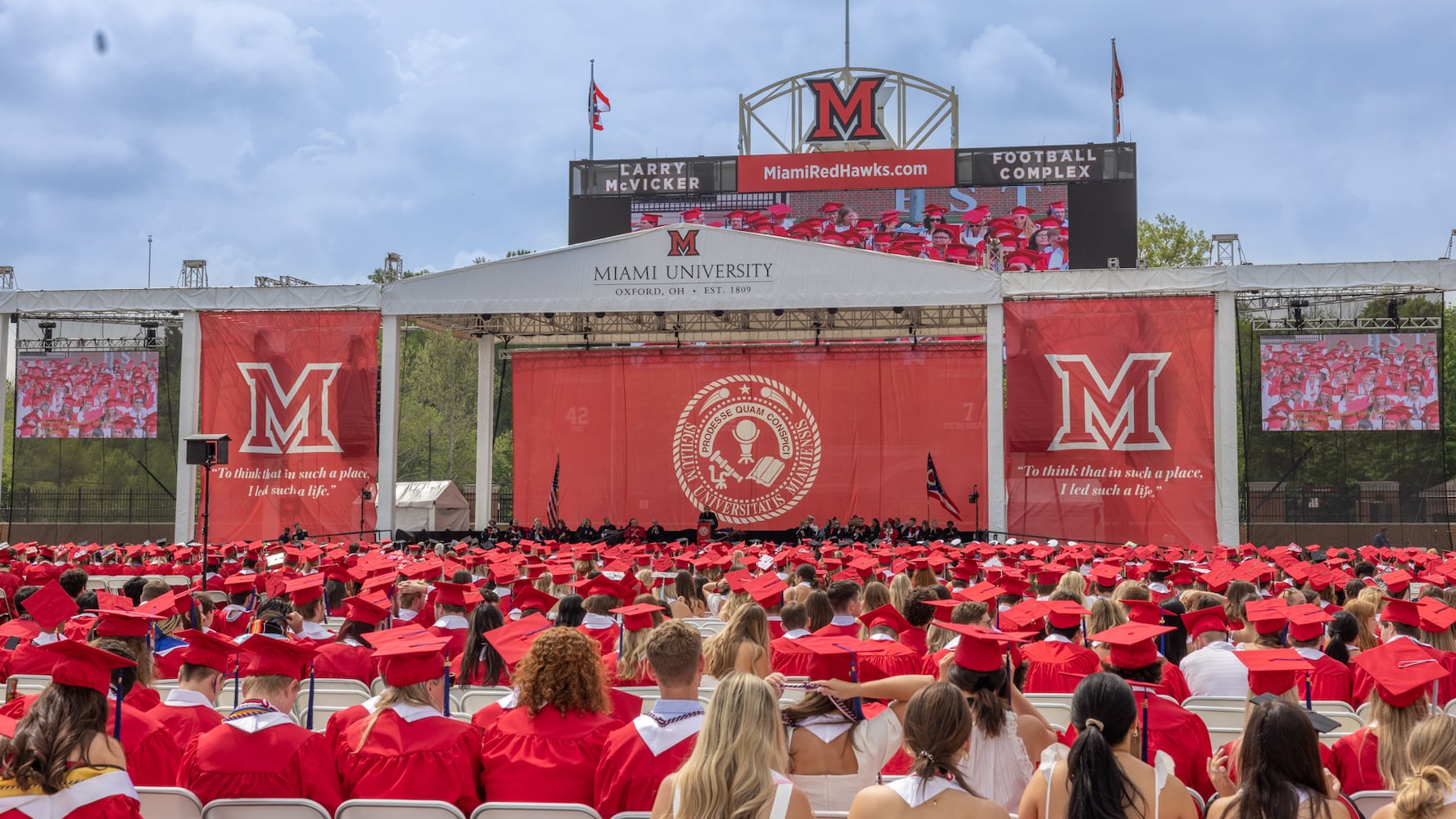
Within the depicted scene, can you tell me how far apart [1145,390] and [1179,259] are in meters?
26.4

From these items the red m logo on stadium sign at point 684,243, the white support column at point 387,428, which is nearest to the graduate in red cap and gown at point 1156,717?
the red m logo on stadium sign at point 684,243

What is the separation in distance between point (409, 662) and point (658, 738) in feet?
2.73

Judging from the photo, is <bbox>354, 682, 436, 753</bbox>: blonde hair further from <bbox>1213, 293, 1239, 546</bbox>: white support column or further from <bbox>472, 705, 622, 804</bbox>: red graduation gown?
<bbox>1213, 293, 1239, 546</bbox>: white support column

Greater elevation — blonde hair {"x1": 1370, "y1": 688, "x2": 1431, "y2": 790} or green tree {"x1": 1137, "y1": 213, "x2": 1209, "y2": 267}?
green tree {"x1": 1137, "y1": 213, "x2": 1209, "y2": 267}

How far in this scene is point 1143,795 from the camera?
10.1 ft

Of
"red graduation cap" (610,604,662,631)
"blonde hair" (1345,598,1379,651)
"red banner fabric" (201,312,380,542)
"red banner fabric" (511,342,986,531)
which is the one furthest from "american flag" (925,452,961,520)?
"red graduation cap" (610,604,662,631)

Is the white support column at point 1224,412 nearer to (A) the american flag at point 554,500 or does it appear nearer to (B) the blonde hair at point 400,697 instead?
(A) the american flag at point 554,500

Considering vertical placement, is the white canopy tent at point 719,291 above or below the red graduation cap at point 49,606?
above

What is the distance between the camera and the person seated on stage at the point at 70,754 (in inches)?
126

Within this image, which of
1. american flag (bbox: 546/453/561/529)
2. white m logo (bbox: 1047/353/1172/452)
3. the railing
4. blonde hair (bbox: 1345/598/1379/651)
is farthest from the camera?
the railing

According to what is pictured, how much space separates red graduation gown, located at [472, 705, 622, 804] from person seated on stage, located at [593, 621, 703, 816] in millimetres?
64

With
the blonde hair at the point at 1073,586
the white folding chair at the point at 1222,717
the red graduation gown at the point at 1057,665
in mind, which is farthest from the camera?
the blonde hair at the point at 1073,586

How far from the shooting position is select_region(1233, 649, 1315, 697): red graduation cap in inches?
175

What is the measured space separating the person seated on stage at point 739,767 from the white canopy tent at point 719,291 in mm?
19091
